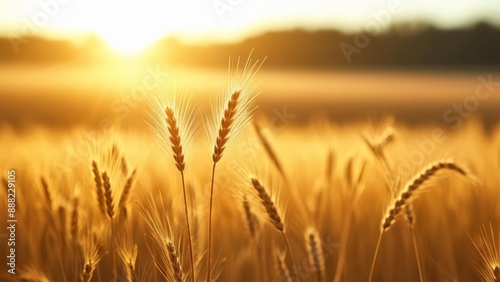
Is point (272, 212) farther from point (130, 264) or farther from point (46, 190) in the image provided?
point (46, 190)

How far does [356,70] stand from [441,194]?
39.2m

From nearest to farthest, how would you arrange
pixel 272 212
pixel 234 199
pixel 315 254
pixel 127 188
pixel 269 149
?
pixel 272 212 → pixel 315 254 → pixel 127 188 → pixel 269 149 → pixel 234 199

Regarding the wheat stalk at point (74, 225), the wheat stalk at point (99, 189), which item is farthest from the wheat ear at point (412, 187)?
the wheat stalk at point (74, 225)

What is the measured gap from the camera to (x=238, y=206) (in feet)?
5.83

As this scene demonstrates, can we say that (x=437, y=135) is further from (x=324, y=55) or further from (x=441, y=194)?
(x=324, y=55)

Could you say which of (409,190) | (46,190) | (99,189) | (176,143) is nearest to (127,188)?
(99,189)

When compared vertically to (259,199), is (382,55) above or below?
above

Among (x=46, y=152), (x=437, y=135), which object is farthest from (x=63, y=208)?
(x=437, y=135)

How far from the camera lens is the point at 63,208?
177 centimetres

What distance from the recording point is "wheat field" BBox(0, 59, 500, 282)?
4.21 ft

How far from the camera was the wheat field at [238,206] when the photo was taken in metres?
1.28

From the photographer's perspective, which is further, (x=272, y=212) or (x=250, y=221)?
(x=250, y=221)

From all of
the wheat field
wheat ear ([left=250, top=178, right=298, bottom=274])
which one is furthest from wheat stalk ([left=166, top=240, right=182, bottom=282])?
wheat ear ([left=250, top=178, right=298, bottom=274])

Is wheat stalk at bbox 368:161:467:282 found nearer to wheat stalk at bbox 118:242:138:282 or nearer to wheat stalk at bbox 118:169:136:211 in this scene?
wheat stalk at bbox 118:242:138:282
